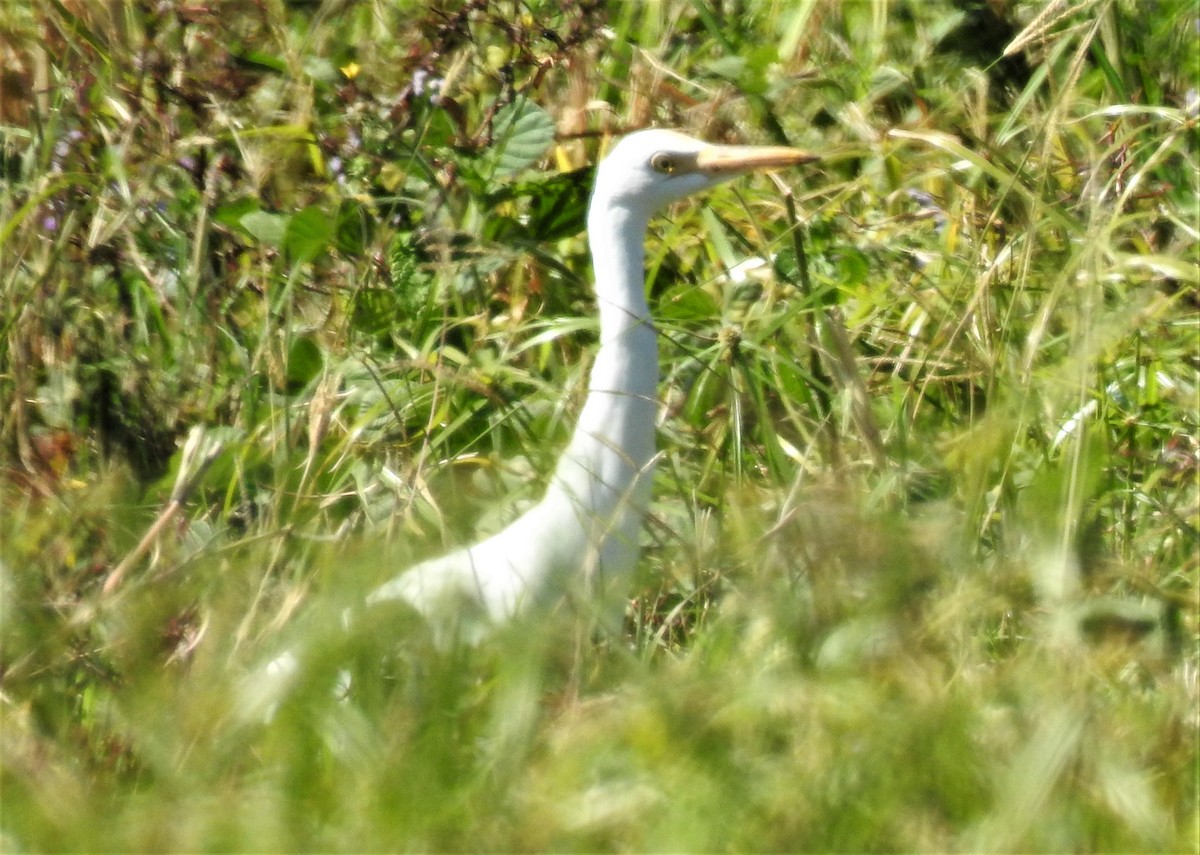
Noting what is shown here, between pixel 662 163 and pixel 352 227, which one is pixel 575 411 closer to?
pixel 662 163

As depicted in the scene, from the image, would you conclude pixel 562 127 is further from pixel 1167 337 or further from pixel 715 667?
pixel 715 667

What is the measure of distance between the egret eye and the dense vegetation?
27 cm

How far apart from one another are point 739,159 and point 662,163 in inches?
4.7

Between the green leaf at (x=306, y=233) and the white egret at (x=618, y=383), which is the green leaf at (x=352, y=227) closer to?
the green leaf at (x=306, y=233)

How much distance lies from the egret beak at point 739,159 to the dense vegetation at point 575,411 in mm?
198

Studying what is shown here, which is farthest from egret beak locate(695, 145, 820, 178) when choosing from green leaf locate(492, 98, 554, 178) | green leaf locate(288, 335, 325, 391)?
green leaf locate(288, 335, 325, 391)

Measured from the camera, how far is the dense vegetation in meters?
1.26

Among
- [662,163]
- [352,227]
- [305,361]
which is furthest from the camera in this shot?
[352,227]

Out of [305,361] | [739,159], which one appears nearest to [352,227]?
[305,361]

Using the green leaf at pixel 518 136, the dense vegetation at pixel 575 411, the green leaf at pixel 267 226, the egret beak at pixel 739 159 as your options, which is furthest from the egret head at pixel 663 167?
the green leaf at pixel 267 226

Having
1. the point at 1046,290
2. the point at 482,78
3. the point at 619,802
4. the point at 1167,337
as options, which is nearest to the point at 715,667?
the point at 619,802

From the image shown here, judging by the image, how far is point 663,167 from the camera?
104 inches

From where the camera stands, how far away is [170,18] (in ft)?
10.5

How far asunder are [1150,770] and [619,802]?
421mm
